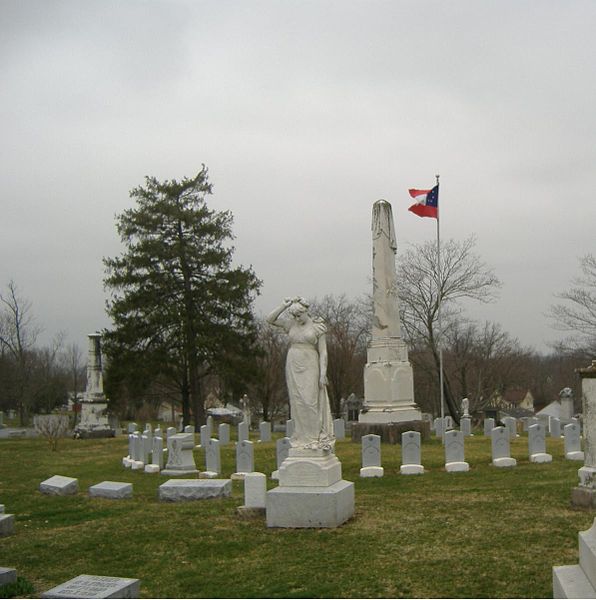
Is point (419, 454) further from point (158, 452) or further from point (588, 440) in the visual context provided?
point (158, 452)

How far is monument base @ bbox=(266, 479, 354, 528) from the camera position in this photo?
29.3ft

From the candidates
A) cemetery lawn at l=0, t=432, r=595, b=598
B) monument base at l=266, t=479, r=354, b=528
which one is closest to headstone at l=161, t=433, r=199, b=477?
cemetery lawn at l=0, t=432, r=595, b=598

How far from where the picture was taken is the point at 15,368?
4719 centimetres

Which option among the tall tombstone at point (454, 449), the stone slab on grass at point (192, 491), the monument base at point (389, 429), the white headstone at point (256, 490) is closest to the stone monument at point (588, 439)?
the white headstone at point (256, 490)

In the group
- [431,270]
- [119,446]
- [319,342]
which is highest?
[431,270]

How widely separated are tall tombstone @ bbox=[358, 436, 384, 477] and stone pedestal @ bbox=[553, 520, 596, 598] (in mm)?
9648

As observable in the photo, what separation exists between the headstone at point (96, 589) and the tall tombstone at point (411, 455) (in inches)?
346

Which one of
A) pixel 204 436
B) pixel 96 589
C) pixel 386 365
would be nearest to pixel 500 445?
pixel 386 365

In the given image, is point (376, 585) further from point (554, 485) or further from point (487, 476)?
point (487, 476)

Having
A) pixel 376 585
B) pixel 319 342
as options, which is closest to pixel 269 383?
pixel 319 342

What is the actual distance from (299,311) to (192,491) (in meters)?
4.19

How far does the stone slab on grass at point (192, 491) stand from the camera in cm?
1192

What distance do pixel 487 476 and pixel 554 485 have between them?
1.97m

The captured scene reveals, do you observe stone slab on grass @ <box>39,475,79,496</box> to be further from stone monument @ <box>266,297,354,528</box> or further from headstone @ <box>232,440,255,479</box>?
stone monument @ <box>266,297,354,528</box>
